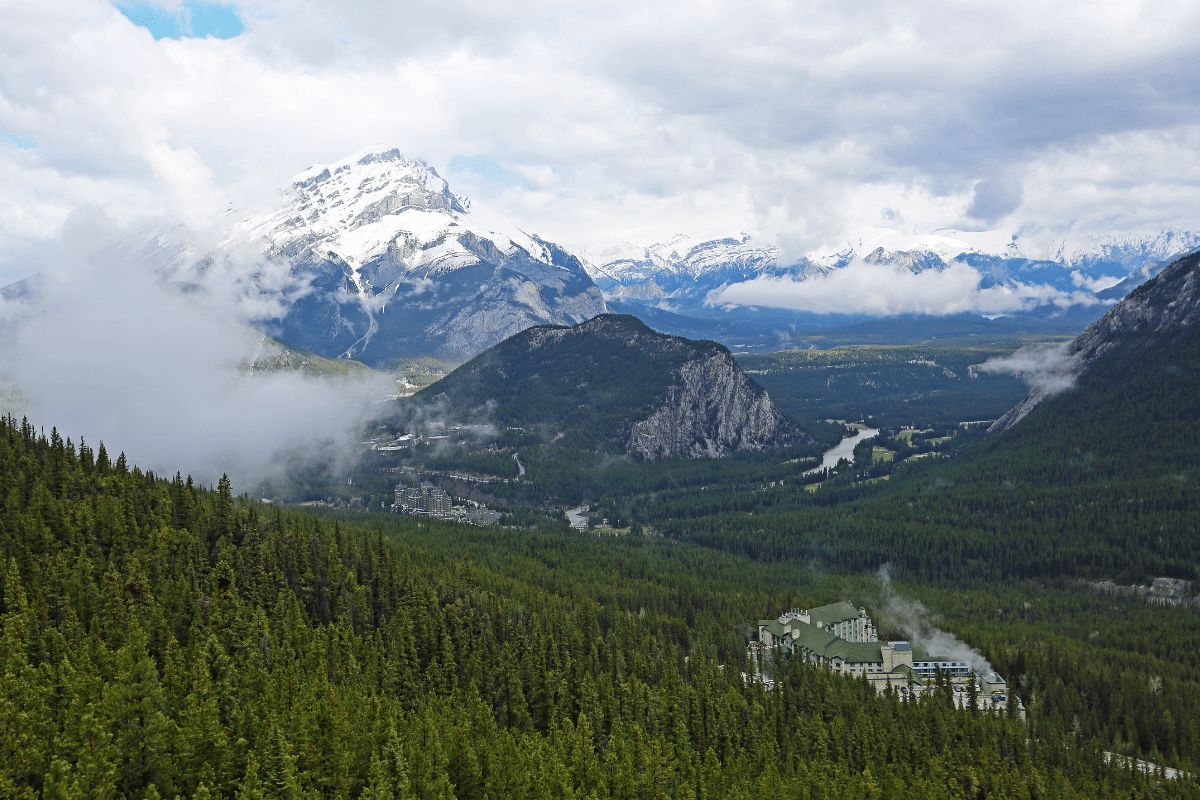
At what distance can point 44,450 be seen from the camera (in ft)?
496

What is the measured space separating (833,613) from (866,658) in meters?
15.8

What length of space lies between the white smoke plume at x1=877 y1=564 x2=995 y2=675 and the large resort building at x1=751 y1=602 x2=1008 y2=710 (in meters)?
2.63

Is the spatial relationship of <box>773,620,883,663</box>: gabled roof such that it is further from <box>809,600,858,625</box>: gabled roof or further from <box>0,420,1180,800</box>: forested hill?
<box>0,420,1180,800</box>: forested hill

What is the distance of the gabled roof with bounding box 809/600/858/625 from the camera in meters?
160

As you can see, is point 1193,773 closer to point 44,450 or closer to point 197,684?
point 197,684

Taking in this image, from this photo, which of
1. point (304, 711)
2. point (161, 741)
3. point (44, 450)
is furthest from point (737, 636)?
point (44, 450)

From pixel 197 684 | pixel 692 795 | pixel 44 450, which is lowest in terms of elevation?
pixel 692 795

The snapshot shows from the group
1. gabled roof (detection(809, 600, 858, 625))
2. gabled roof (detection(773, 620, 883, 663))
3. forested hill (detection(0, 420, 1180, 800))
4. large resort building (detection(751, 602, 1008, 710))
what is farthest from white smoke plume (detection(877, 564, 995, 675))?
forested hill (detection(0, 420, 1180, 800))

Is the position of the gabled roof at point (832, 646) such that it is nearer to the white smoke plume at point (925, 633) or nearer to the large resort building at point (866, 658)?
the large resort building at point (866, 658)

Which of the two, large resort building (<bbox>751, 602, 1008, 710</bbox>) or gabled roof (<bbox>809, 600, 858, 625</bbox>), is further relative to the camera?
gabled roof (<bbox>809, 600, 858, 625</bbox>)

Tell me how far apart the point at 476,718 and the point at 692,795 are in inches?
967

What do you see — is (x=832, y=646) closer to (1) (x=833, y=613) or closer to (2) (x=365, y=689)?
(1) (x=833, y=613)

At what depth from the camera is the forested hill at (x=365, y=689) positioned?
77875mm

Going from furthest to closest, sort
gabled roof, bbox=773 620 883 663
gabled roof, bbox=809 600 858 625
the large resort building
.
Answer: gabled roof, bbox=809 600 858 625 < gabled roof, bbox=773 620 883 663 < the large resort building
